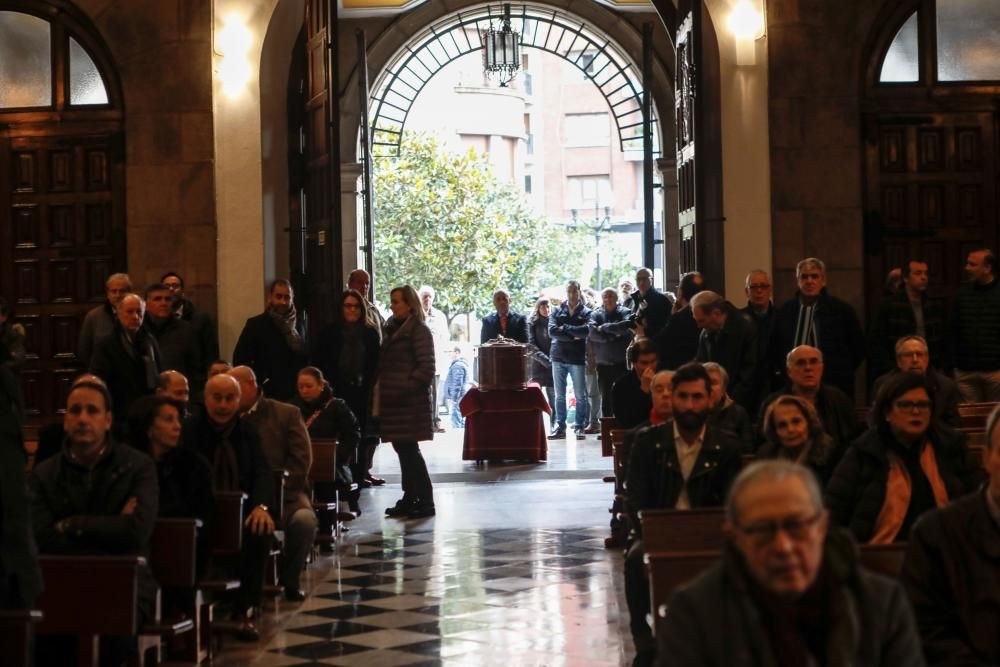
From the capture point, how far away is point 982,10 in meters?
12.4

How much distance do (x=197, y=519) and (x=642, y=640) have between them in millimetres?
2005

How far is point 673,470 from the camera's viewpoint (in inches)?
257

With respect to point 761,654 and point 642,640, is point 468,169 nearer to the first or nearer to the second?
point 642,640

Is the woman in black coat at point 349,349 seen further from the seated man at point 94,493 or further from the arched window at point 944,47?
the seated man at point 94,493

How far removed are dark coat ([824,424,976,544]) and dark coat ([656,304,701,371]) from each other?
5335 mm

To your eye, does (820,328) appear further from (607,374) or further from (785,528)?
(785,528)

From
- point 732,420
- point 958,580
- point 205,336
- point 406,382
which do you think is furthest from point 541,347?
point 958,580

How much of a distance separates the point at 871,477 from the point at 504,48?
1558 cm

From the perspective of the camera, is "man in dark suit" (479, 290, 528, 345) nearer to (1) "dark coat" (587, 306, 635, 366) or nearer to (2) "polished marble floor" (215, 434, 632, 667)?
(1) "dark coat" (587, 306, 635, 366)

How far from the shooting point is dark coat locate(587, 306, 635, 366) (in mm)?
17047

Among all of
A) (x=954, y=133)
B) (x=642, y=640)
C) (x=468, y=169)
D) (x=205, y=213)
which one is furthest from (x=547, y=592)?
(x=468, y=169)

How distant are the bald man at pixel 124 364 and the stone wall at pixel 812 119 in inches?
209

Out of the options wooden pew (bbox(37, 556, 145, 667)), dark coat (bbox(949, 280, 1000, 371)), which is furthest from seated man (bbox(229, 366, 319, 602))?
dark coat (bbox(949, 280, 1000, 371))

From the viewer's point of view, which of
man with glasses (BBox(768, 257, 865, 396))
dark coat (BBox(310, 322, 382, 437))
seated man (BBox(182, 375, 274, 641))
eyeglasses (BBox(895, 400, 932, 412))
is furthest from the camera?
dark coat (BBox(310, 322, 382, 437))
